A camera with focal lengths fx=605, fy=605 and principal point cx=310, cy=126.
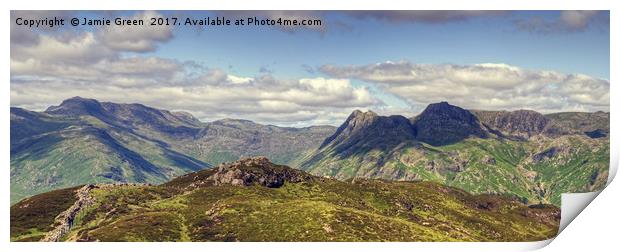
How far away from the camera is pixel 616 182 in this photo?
184m
